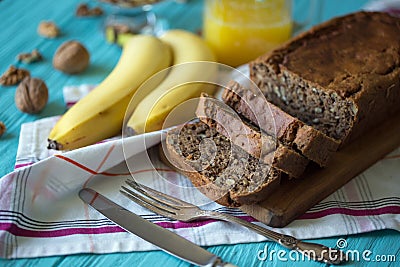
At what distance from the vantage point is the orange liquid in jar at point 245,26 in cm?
312

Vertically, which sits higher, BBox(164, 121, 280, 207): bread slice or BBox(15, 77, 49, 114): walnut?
BBox(164, 121, 280, 207): bread slice

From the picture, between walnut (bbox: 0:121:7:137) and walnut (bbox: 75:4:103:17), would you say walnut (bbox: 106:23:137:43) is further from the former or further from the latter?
walnut (bbox: 0:121:7:137)

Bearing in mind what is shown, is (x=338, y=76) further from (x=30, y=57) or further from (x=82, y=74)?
(x=30, y=57)

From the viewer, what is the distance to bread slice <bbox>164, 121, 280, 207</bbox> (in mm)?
2164

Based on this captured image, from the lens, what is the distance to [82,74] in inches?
123

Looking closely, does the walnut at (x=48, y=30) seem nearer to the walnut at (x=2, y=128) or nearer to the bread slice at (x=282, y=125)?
the walnut at (x=2, y=128)

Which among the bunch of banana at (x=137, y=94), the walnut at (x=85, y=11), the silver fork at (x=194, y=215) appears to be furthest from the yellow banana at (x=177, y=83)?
the walnut at (x=85, y=11)

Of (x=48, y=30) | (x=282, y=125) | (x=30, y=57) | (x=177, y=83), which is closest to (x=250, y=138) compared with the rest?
(x=282, y=125)

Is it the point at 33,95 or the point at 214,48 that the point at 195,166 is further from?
the point at 214,48

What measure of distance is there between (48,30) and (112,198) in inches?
56.0

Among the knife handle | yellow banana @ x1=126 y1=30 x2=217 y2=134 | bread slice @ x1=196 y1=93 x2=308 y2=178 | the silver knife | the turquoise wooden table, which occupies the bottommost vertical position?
the turquoise wooden table

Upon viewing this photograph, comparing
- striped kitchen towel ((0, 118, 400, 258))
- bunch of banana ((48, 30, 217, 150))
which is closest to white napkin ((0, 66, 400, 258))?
striped kitchen towel ((0, 118, 400, 258))

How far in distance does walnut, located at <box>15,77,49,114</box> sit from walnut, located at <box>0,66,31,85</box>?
16cm

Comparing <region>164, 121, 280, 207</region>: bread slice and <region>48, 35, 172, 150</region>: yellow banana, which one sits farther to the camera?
<region>48, 35, 172, 150</region>: yellow banana
